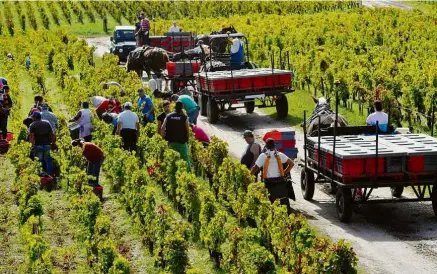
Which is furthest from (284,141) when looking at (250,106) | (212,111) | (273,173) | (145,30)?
(145,30)

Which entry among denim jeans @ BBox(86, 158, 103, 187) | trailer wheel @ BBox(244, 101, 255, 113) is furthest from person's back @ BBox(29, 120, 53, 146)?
trailer wheel @ BBox(244, 101, 255, 113)

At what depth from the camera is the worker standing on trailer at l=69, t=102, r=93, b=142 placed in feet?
66.0

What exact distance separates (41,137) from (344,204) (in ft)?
21.4

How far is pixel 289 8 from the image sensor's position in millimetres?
71875

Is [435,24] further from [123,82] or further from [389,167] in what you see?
[389,167]

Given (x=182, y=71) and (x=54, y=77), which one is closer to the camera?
(x=182, y=71)

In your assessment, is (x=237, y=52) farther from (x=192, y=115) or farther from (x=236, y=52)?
(x=192, y=115)

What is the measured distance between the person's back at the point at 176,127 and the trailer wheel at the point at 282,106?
315 inches

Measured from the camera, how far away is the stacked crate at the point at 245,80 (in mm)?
24875

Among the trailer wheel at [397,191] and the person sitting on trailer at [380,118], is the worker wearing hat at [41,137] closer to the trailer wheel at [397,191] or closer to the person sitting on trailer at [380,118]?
the person sitting on trailer at [380,118]

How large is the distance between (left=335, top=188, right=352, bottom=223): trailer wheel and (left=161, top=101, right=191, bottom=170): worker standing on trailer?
3.50m

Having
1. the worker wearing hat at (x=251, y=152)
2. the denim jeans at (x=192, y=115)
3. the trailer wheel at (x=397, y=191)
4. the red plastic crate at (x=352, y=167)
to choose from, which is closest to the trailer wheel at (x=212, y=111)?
the denim jeans at (x=192, y=115)

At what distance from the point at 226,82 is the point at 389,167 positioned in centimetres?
991

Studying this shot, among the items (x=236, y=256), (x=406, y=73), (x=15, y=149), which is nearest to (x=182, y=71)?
(x=406, y=73)
